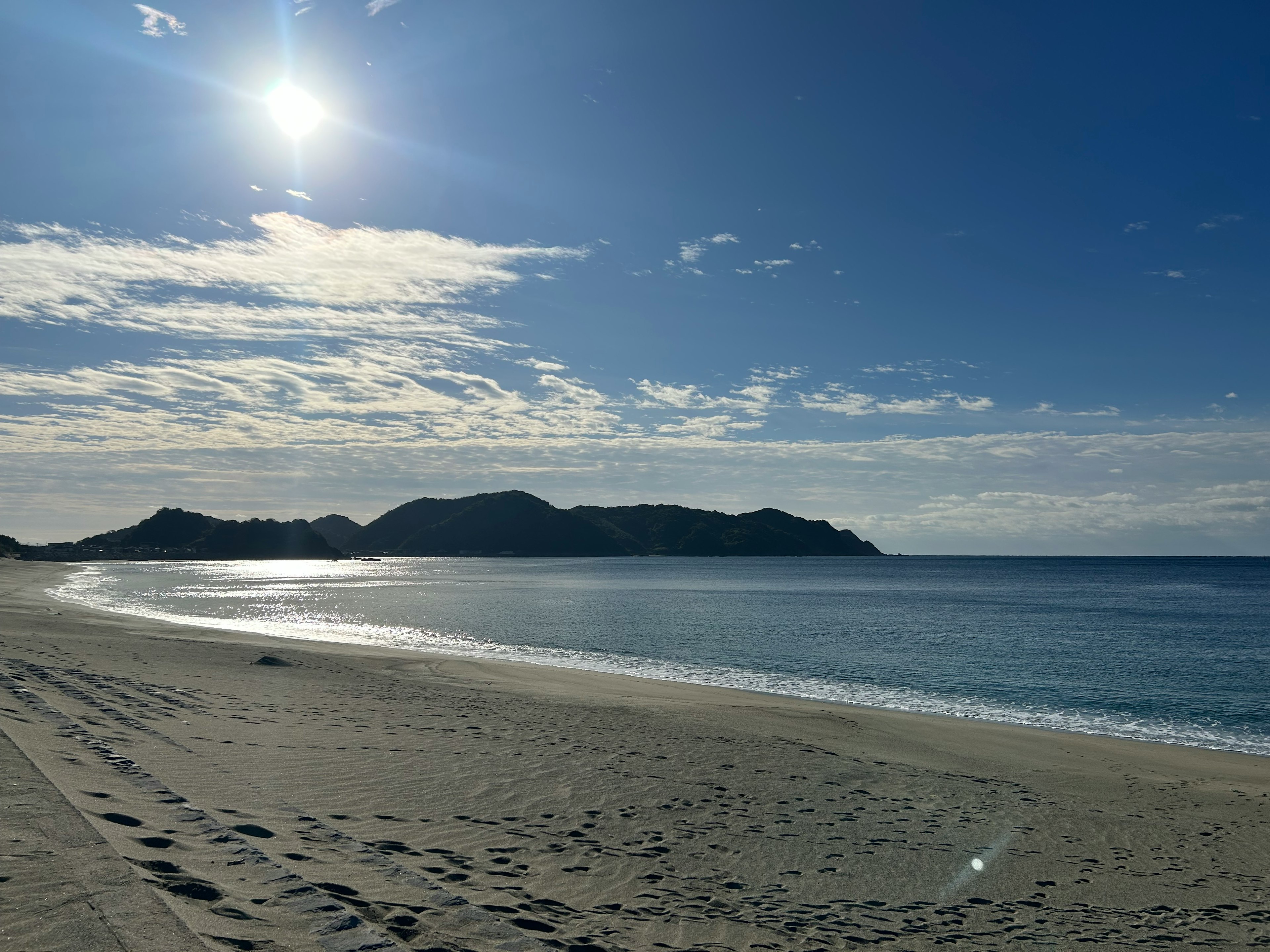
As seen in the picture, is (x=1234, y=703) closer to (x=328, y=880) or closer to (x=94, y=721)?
(x=328, y=880)

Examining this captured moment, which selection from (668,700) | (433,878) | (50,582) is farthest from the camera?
(50,582)

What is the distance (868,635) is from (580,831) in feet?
128

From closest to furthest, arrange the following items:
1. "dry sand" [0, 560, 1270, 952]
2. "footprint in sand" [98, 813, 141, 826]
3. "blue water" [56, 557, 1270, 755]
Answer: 1. "dry sand" [0, 560, 1270, 952]
2. "footprint in sand" [98, 813, 141, 826]
3. "blue water" [56, 557, 1270, 755]

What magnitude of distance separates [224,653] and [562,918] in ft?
82.6

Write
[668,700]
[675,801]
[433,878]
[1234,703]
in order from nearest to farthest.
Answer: [433,878] → [675,801] → [668,700] → [1234,703]

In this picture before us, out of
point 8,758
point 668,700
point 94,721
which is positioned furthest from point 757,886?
point 668,700

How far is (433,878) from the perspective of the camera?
7676 millimetres

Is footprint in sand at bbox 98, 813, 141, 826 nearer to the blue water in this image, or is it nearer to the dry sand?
the dry sand

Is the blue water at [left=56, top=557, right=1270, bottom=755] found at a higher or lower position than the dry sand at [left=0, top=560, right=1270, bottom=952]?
lower

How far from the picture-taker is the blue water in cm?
2570

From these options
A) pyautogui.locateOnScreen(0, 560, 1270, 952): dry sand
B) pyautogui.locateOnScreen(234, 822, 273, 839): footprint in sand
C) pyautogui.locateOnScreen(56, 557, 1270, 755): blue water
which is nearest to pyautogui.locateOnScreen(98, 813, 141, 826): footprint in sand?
pyautogui.locateOnScreen(0, 560, 1270, 952): dry sand

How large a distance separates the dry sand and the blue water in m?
7.33

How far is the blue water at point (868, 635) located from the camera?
84.3 feet

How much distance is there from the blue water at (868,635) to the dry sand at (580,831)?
7.33 meters
